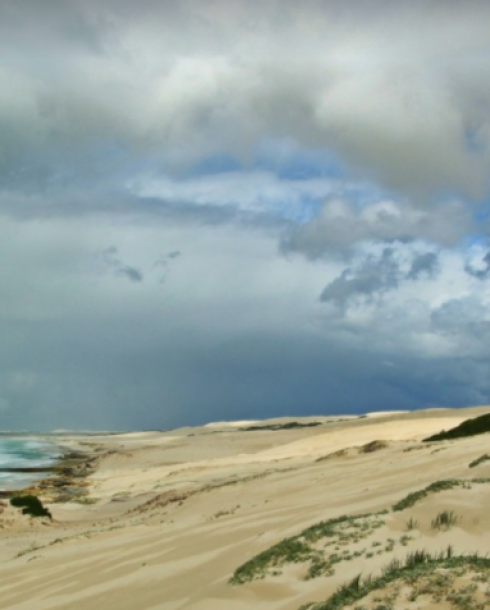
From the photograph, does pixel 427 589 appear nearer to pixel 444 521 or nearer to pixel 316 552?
pixel 316 552

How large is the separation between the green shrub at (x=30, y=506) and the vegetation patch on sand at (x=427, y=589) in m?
19.2

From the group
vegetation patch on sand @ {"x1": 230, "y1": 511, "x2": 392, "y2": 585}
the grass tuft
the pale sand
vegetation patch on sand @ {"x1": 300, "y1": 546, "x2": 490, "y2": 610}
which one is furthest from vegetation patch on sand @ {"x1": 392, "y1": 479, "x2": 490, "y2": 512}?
vegetation patch on sand @ {"x1": 300, "y1": 546, "x2": 490, "y2": 610}

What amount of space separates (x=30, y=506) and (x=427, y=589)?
20.9 m

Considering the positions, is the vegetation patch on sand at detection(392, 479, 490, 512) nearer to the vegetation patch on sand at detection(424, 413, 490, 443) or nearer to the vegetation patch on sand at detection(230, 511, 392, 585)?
the vegetation patch on sand at detection(230, 511, 392, 585)

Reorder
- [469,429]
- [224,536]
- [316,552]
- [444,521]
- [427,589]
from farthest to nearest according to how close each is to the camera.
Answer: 1. [469,429]
2. [224,536]
3. [444,521]
4. [316,552]
5. [427,589]

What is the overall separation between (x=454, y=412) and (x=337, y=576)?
5532 cm

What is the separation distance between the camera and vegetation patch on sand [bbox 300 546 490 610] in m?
5.08

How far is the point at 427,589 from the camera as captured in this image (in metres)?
5.28

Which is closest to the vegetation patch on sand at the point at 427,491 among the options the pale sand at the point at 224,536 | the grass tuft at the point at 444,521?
the pale sand at the point at 224,536

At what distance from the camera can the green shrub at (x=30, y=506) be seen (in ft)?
76.0

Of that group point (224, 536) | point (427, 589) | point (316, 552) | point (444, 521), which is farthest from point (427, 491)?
point (427, 589)

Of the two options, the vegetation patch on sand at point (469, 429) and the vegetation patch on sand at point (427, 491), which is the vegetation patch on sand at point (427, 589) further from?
the vegetation patch on sand at point (469, 429)

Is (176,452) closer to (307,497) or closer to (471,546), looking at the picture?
(307,497)

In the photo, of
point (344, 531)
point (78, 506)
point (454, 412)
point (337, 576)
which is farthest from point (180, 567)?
point (454, 412)
